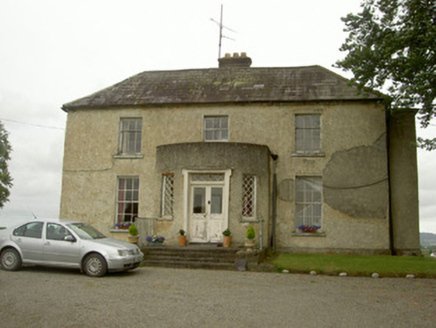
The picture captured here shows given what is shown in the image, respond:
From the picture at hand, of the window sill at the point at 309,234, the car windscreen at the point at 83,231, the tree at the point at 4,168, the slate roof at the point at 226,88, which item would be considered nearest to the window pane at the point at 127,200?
the slate roof at the point at 226,88

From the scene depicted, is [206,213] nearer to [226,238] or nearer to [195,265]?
[226,238]

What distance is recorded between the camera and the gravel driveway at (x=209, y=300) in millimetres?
7125

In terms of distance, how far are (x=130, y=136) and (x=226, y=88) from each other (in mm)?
4894

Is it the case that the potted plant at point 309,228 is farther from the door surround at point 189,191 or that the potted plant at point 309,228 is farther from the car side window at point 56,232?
the car side window at point 56,232

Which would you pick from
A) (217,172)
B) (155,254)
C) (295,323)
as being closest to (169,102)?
(217,172)

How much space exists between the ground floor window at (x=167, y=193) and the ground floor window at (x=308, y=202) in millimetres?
5207

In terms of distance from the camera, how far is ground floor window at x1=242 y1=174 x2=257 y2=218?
16.6 meters

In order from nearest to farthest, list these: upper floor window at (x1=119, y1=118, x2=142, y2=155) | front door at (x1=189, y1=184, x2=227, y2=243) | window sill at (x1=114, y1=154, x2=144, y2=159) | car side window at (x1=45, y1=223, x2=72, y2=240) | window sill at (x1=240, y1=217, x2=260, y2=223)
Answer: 1. car side window at (x1=45, y1=223, x2=72, y2=240)
2. window sill at (x1=240, y1=217, x2=260, y2=223)
3. front door at (x1=189, y1=184, x2=227, y2=243)
4. window sill at (x1=114, y1=154, x2=144, y2=159)
5. upper floor window at (x1=119, y1=118, x2=142, y2=155)

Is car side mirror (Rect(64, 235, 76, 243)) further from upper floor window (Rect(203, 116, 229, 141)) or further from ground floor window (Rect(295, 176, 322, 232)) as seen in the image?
ground floor window (Rect(295, 176, 322, 232))

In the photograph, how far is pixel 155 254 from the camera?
48.9 feet

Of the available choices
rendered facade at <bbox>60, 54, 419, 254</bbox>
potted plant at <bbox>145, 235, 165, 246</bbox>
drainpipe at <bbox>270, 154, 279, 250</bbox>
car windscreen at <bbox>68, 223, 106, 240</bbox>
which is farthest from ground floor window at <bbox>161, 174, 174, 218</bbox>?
car windscreen at <bbox>68, 223, 106, 240</bbox>

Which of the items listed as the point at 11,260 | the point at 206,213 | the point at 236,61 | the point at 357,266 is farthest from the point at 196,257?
the point at 236,61

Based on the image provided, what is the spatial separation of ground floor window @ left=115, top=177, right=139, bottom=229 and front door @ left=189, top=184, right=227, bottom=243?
11.0 ft

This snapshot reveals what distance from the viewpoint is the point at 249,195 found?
16.7 meters
